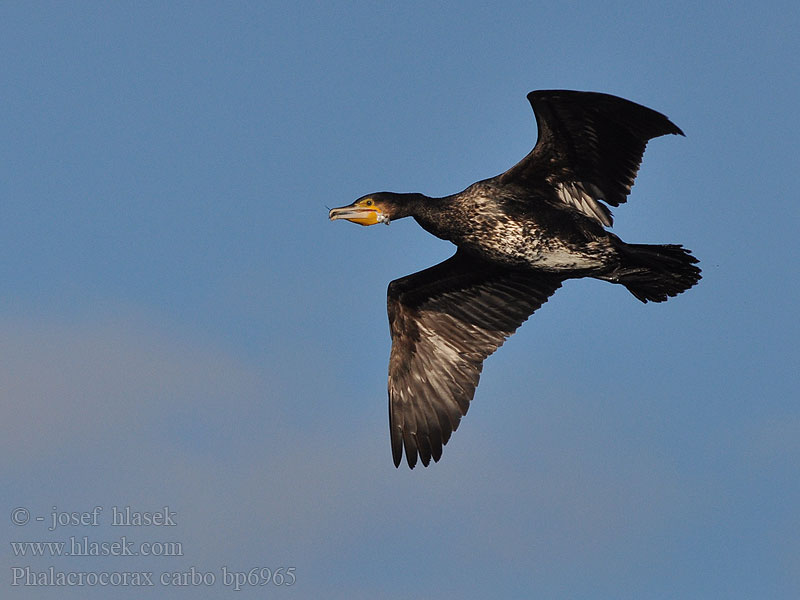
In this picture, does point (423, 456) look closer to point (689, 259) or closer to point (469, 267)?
point (469, 267)

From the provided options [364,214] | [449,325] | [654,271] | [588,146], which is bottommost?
[449,325]

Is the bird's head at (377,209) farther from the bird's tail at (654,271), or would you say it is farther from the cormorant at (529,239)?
the bird's tail at (654,271)

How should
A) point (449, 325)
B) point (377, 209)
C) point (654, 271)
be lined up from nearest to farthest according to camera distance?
point (654, 271) → point (377, 209) → point (449, 325)

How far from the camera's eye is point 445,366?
12.6 meters

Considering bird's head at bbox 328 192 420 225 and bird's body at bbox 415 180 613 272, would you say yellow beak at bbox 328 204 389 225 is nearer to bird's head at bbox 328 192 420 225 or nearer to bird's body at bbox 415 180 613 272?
bird's head at bbox 328 192 420 225

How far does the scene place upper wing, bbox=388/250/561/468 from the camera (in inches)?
490

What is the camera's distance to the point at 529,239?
1118 centimetres

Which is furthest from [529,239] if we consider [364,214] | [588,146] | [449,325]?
[449,325]

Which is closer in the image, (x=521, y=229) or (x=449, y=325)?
(x=521, y=229)

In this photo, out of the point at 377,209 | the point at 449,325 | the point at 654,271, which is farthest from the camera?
the point at 449,325

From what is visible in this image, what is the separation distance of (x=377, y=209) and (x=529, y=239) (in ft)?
4.92

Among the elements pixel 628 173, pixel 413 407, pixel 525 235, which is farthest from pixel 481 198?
pixel 413 407

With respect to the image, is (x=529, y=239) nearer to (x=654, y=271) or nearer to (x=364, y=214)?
(x=654, y=271)

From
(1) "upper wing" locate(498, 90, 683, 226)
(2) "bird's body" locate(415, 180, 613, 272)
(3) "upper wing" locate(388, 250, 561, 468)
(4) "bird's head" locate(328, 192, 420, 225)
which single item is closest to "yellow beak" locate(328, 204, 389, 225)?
(4) "bird's head" locate(328, 192, 420, 225)
